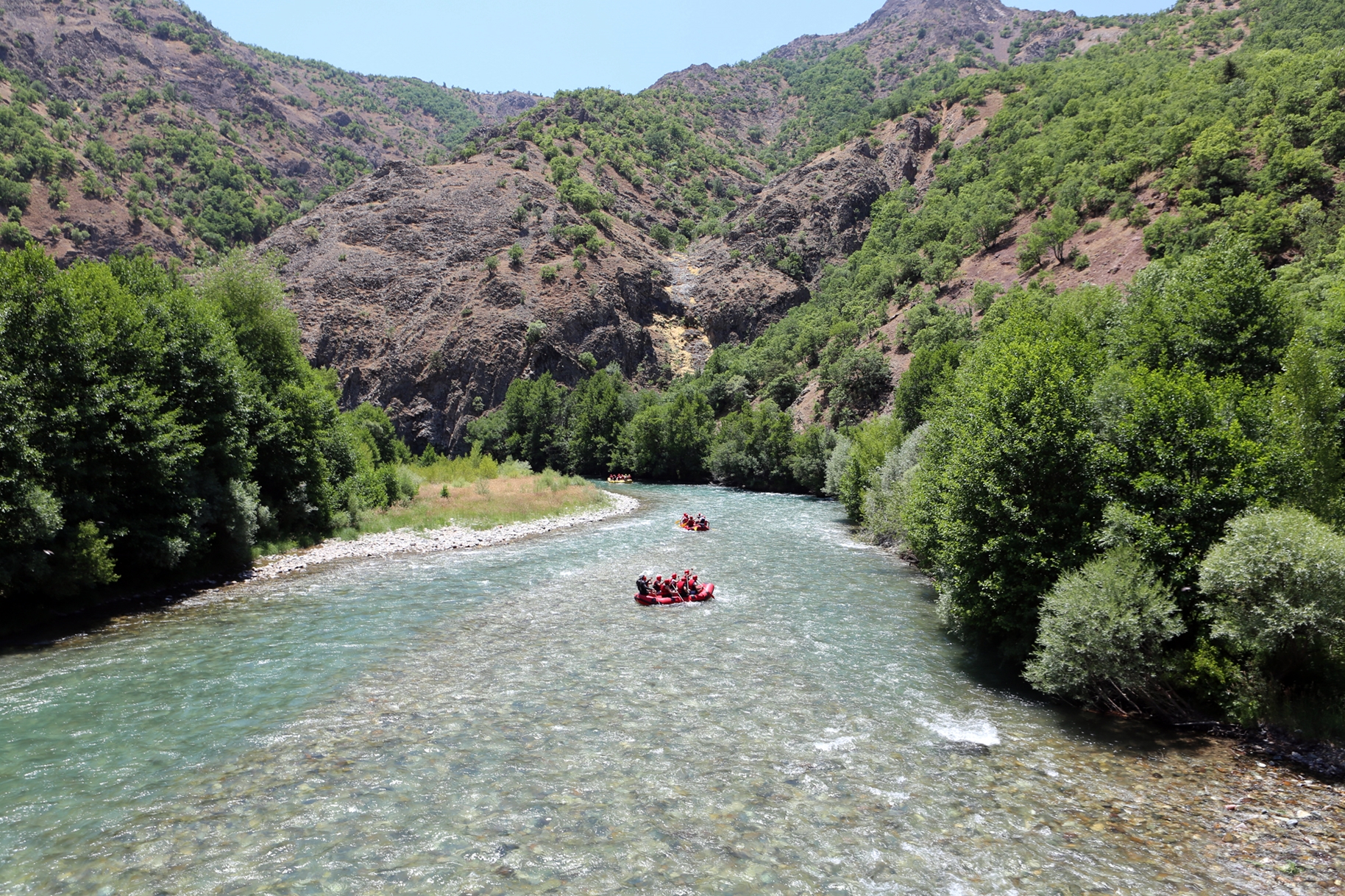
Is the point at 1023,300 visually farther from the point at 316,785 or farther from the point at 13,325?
the point at 13,325

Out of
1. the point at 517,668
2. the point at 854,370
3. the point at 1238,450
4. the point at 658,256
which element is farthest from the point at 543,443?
the point at 1238,450

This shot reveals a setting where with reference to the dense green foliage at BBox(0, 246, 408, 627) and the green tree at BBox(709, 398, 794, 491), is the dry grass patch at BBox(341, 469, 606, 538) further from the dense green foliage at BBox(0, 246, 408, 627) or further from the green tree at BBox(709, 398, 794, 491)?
the green tree at BBox(709, 398, 794, 491)

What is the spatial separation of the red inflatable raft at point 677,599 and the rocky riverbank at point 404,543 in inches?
607

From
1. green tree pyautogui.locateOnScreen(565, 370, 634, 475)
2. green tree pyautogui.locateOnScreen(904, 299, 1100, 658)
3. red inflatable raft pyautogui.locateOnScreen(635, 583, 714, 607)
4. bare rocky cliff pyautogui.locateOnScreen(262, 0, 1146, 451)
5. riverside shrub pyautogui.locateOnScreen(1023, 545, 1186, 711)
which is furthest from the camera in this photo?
bare rocky cliff pyautogui.locateOnScreen(262, 0, 1146, 451)

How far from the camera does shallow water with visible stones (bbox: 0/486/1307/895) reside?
9.77 meters

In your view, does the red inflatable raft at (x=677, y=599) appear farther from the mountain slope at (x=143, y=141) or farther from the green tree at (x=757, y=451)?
the mountain slope at (x=143, y=141)

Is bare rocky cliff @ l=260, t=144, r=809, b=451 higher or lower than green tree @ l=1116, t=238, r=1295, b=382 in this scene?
higher

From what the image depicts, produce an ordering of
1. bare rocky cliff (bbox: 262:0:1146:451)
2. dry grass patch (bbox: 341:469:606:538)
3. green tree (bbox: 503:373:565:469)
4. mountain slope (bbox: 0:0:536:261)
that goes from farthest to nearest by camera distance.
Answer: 1. bare rocky cliff (bbox: 262:0:1146:451)
2. mountain slope (bbox: 0:0:536:261)
3. green tree (bbox: 503:373:565:469)
4. dry grass patch (bbox: 341:469:606:538)

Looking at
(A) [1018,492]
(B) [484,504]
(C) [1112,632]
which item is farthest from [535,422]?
(C) [1112,632]

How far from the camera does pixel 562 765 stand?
1302 cm

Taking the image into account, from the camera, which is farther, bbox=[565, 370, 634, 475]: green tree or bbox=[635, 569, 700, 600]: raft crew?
bbox=[565, 370, 634, 475]: green tree

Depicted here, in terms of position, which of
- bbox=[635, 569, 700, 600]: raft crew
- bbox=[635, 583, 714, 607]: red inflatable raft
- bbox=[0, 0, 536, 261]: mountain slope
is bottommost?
bbox=[635, 583, 714, 607]: red inflatable raft

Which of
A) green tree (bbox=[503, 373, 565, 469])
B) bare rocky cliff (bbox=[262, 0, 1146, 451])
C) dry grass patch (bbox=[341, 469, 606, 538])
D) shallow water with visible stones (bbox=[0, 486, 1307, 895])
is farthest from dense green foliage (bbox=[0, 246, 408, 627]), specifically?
bare rocky cliff (bbox=[262, 0, 1146, 451])

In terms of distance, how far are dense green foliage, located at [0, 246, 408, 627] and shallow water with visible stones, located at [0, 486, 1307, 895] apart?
9.89ft
